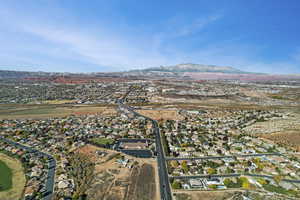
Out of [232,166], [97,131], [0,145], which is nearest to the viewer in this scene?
[232,166]

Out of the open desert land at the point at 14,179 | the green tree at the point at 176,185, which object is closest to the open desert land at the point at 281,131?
the green tree at the point at 176,185

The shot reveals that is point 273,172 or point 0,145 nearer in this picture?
point 273,172

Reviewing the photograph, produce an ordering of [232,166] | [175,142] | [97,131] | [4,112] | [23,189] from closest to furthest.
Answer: [23,189], [232,166], [175,142], [97,131], [4,112]

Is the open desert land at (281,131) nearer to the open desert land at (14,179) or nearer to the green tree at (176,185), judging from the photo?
the green tree at (176,185)

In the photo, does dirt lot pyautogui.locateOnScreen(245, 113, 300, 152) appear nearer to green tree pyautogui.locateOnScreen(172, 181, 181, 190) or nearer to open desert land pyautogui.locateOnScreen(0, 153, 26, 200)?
green tree pyautogui.locateOnScreen(172, 181, 181, 190)

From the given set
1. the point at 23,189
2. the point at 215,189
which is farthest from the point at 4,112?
the point at 215,189

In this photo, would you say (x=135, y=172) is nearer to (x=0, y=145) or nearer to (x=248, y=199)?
(x=248, y=199)
